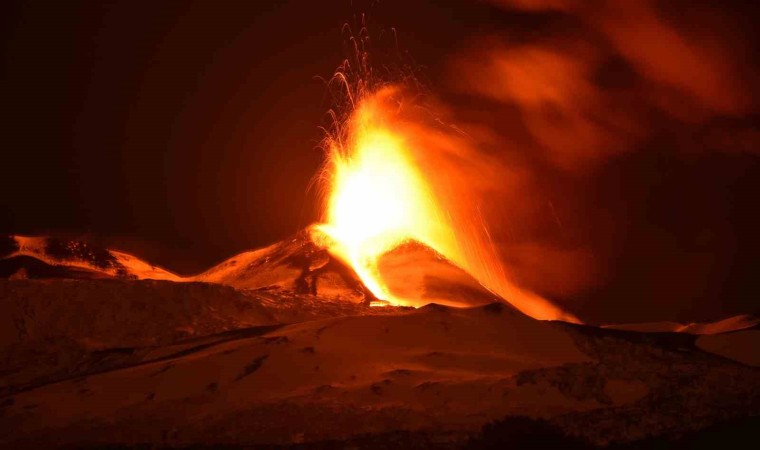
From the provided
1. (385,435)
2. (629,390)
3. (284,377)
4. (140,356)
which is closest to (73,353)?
(140,356)

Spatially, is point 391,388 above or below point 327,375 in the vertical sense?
below

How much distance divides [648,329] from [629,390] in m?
15.8

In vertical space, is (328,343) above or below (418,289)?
below

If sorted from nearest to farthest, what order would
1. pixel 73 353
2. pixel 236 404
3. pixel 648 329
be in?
pixel 236 404 < pixel 73 353 < pixel 648 329

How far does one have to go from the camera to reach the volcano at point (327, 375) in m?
14.4

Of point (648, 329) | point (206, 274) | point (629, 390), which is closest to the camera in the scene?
point (629, 390)

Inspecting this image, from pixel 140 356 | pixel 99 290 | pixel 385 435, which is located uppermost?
pixel 99 290

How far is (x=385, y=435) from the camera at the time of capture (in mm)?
13898

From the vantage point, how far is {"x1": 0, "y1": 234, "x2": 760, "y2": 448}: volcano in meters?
14.4

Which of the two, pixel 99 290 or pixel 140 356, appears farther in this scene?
pixel 99 290

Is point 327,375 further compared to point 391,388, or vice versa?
point 327,375

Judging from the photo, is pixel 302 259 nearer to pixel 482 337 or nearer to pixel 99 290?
pixel 99 290

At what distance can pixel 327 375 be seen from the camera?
16.2m

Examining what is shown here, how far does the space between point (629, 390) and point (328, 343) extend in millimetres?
6158
